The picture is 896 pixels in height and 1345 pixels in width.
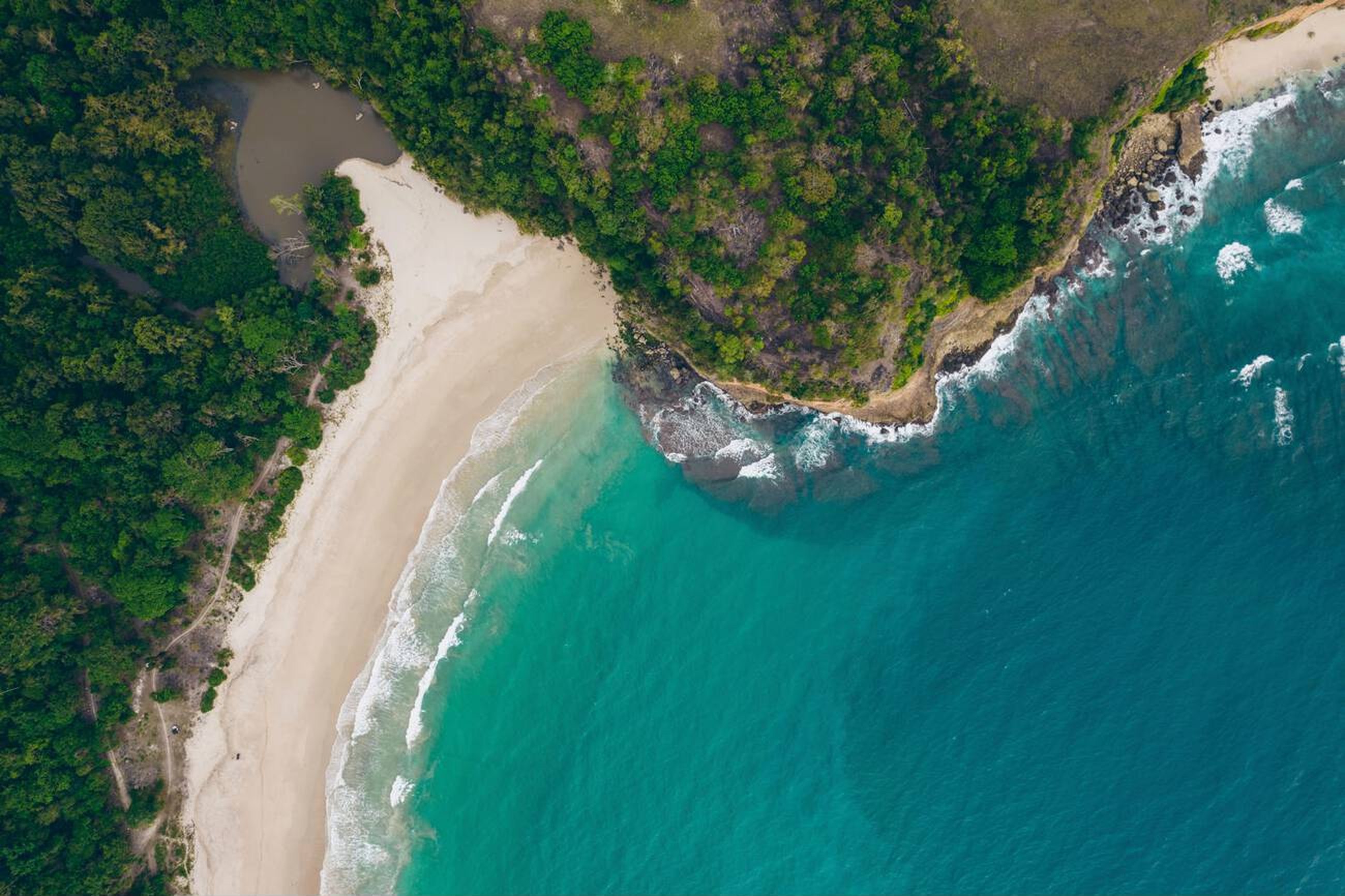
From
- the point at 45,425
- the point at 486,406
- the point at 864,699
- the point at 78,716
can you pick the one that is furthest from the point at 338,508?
the point at 864,699

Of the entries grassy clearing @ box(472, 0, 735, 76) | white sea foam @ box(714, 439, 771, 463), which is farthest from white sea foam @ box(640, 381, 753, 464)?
grassy clearing @ box(472, 0, 735, 76)

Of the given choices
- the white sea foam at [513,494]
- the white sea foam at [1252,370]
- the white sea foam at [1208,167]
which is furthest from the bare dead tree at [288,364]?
the white sea foam at [1252,370]

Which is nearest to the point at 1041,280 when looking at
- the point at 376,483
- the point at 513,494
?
the point at 513,494

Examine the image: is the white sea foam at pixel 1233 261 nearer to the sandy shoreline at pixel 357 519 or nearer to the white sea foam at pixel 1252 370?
the white sea foam at pixel 1252 370

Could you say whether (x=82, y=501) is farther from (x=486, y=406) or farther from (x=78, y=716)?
(x=486, y=406)

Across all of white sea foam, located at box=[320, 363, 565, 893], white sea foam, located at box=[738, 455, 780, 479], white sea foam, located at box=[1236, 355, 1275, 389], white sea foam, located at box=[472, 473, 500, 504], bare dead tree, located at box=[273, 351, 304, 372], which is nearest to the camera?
bare dead tree, located at box=[273, 351, 304, 372]

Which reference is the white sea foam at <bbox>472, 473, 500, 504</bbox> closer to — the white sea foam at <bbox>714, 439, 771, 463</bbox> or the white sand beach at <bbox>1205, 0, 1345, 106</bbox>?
the white sea foam at <bbox>714, 439, 771, 463</bbox>
